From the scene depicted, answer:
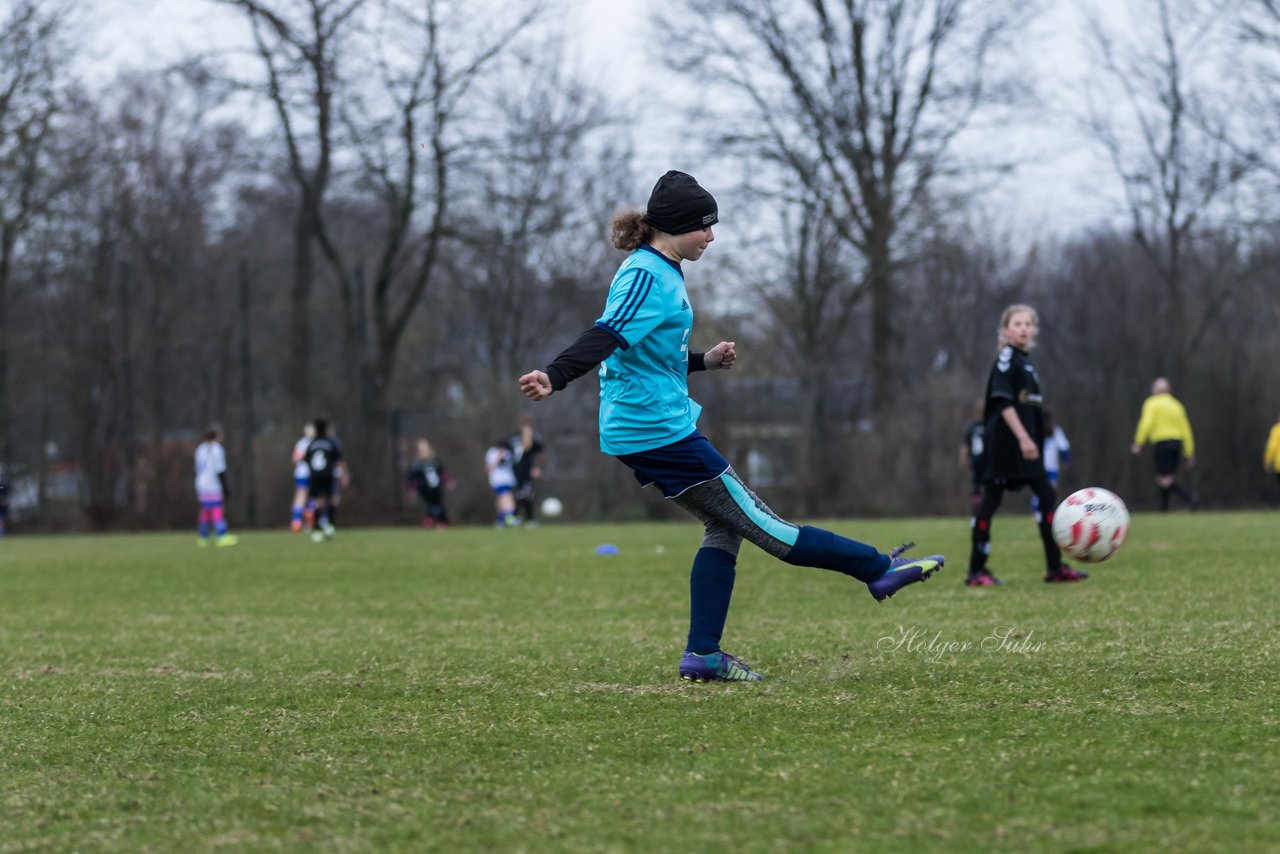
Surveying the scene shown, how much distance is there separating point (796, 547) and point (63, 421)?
32454 millimetres

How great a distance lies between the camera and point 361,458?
3359 cm

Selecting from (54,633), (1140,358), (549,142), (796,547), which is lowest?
(54,633)

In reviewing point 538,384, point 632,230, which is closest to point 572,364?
point 538,384

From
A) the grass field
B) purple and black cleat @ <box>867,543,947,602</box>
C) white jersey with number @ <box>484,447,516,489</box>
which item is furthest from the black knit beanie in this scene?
white jersey with number @ <box>484,447,516,489</box>

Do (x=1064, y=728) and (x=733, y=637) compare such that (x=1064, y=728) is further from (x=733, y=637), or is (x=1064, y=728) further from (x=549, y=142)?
(x=549, y=142)

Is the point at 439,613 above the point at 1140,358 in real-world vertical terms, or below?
below

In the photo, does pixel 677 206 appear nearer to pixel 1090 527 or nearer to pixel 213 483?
pixel 1090 527

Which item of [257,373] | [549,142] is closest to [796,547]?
[549,142]

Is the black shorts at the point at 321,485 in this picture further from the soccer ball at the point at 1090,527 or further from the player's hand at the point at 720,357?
the player's hand at the point at 720,357

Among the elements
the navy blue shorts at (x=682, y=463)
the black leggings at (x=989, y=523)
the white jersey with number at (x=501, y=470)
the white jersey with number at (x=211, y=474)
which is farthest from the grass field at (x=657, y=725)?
the white jersey with number at (x=501, y=470)

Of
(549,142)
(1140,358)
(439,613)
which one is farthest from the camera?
(549,142)

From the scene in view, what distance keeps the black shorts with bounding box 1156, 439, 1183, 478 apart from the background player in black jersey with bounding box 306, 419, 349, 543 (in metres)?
12.9

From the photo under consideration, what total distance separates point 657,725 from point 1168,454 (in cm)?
1995

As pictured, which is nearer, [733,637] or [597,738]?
[597,738]
